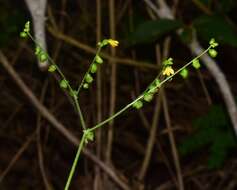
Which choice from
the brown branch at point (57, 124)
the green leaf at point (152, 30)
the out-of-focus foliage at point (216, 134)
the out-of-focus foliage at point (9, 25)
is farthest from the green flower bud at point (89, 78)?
the out-of-focus foliage at point (9, 25)

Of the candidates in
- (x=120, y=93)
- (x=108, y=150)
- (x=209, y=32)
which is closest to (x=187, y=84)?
(x=120, y=93)

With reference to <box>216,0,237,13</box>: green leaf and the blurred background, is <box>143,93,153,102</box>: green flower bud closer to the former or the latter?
<box>216,0,237,13</box>: green leaf

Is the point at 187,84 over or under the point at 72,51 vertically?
under

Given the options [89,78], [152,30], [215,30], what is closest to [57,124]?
[152,30]

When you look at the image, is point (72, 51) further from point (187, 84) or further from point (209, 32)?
point (209, 32)

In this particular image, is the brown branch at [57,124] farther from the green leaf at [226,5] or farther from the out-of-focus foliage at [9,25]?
the green leaf at [226,5]
